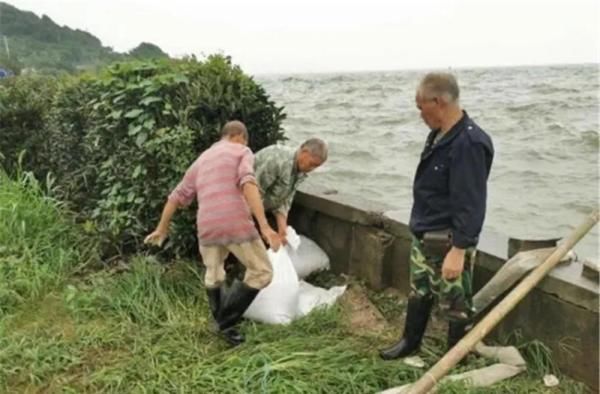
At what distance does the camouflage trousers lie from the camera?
11.2 ft

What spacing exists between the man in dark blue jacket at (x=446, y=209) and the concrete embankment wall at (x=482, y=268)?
44 centimetres

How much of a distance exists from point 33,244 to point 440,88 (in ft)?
11.8

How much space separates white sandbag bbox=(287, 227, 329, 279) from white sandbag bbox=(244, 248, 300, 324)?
428 mm

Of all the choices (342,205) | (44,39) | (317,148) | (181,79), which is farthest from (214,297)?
(44,39)

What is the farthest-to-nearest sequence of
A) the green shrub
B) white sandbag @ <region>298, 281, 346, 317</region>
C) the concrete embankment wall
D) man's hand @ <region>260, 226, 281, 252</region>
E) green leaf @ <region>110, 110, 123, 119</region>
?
the green shrub, green leaf @ <region>110, 110, 123, 119</region>, white sandbag @ <region>298, 281, 346, 317</region>, man's hand @ <region>260, 226, 281, 252</region>, the concrete embankment wall

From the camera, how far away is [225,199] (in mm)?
3689

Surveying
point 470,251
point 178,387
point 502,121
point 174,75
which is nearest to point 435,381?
point 470,251

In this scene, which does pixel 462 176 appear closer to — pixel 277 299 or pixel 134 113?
pixel 277 299

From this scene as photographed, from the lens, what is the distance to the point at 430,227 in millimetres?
3438

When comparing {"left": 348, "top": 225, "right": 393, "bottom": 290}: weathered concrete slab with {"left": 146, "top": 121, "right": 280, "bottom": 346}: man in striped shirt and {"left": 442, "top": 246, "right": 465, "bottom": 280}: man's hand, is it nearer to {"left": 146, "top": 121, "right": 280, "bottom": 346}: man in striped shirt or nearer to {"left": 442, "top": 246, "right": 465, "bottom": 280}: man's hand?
{"left": 146, "top": 121, "right": 280, "bottom": 346}: man in striped shirt

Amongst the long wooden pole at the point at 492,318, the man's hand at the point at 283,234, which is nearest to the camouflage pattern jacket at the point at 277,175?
the man's hand at the point at 283,234

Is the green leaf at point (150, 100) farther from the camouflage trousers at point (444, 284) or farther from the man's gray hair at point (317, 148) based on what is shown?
the camouflage trousers at point (444, 284)

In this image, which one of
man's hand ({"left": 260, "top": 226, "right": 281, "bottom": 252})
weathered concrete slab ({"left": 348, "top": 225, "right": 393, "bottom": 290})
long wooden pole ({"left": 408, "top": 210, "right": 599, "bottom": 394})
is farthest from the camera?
weathered concrete slab ({"left": 348, "top": 225, "right": 393, "bottom": 290})

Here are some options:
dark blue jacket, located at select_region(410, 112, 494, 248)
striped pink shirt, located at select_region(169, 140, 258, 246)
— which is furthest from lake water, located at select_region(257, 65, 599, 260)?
striped pink shirt, located at select_region(169, 140, 258, 246)
